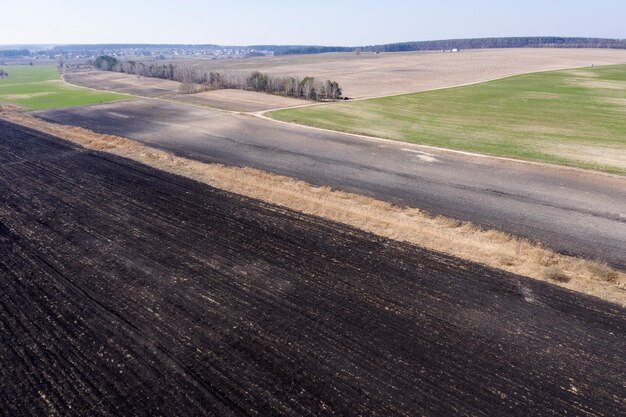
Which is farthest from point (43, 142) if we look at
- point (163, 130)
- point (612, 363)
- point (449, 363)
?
point (612, 363)

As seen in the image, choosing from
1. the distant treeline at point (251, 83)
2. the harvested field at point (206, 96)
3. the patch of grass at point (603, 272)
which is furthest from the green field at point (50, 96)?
the patch of grass at point (603, 272)

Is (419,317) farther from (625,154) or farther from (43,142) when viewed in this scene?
(43,142)

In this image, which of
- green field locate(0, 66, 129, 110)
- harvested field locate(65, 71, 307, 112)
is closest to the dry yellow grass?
harvested field locate(65, 71, 307, 112)

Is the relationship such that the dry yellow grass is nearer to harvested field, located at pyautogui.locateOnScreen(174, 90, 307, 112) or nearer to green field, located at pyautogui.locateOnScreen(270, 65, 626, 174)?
green field, located at pyautogui.locateOnScreen(270, 65, 626, 174)

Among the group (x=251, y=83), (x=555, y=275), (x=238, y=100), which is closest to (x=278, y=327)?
(x=555, y=275)

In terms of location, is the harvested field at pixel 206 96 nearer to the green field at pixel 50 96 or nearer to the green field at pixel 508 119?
the green field at pixel 50 96
